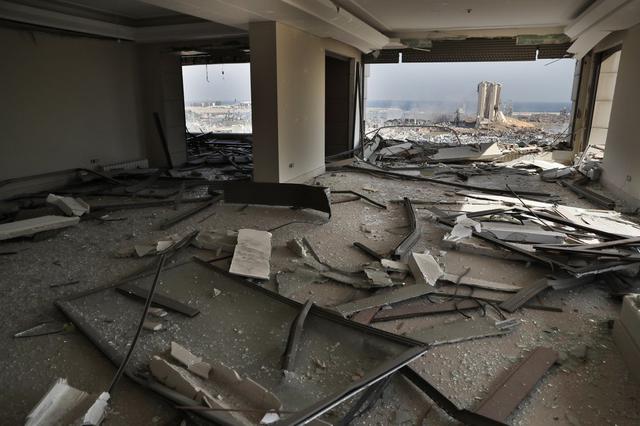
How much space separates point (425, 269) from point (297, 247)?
53.4 inches

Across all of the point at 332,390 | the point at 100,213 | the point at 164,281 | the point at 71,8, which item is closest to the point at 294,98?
the point at 100,213

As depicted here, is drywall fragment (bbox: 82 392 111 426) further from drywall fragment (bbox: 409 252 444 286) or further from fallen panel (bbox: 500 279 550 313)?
fallen panel (bbox: 500 279 550 313)

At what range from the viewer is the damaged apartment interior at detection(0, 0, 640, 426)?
241 centimetres

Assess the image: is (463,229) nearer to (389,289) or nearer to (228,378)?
(389,289)

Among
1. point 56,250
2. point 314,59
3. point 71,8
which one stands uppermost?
point 71,8

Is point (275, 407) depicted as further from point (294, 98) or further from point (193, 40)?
point (193, 40)

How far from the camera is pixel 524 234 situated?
4703mm

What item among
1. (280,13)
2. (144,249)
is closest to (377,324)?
(144,249)

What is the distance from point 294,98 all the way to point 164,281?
15.4 feet

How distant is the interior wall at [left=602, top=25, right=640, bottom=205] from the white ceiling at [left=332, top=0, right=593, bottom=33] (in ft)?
3.90

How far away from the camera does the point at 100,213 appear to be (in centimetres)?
593

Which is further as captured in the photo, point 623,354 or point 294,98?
point 294,98

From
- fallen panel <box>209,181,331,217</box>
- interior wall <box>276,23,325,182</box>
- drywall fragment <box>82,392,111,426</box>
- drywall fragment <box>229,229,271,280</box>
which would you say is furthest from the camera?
interior wall <box>276,23,325,182</box>

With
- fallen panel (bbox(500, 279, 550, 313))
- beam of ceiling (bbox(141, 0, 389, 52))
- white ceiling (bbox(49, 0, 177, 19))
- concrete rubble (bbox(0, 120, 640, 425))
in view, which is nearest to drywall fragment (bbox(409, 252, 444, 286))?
concrete rubble (bbox(0, 120, 640, 425))
